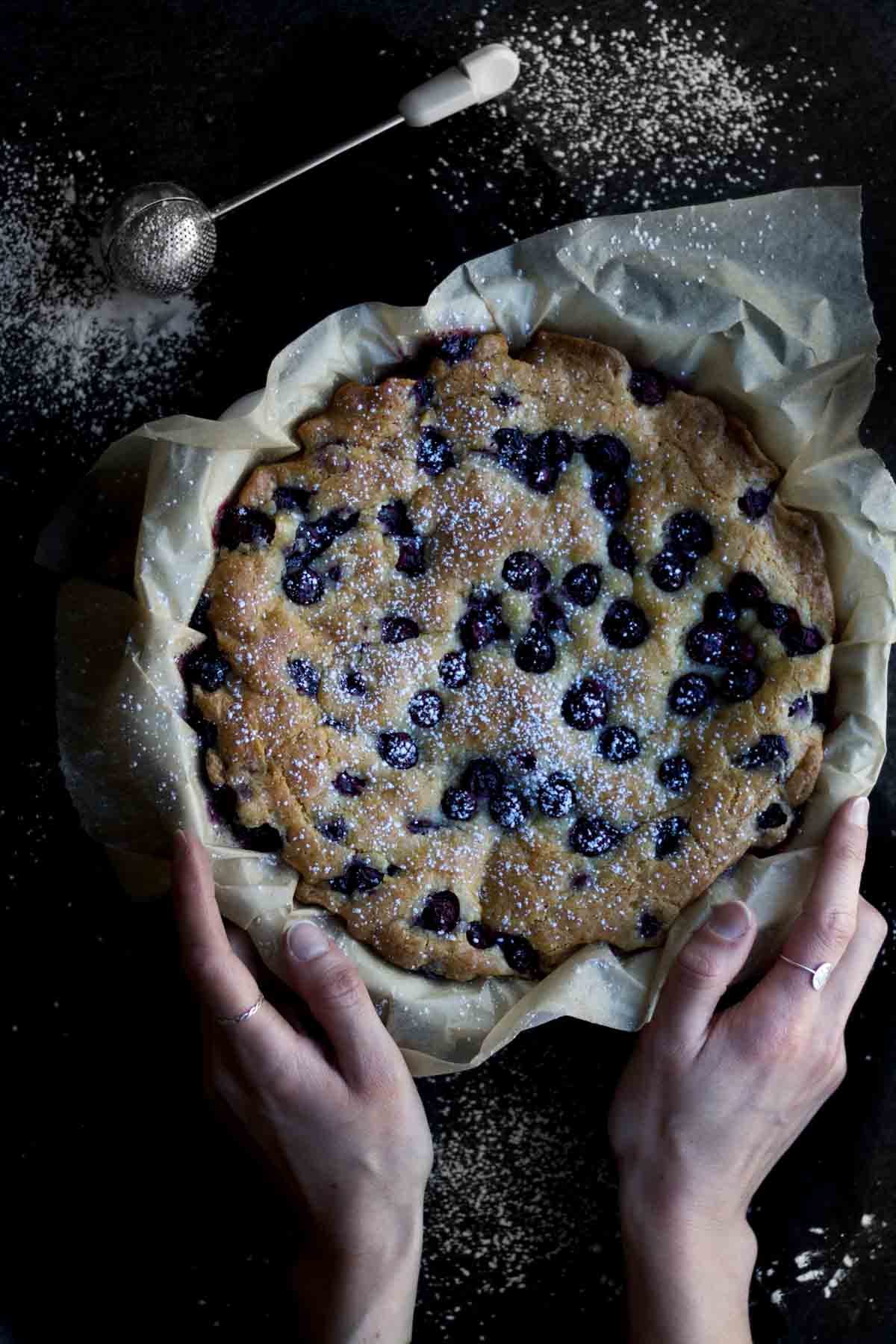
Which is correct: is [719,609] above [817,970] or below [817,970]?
above

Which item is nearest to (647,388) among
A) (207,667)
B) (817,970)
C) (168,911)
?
(207,667)

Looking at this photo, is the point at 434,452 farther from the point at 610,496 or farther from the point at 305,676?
the point at 305,676

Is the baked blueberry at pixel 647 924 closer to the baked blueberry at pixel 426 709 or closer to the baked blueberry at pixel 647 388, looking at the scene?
the baked blueberry at pixel 426 709

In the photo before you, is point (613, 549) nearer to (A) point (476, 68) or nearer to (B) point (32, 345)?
(A) point (476, 68)

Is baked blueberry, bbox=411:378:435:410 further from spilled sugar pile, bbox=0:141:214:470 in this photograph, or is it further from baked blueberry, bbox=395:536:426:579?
spilled sugar pile, bbox=0:141:214:470

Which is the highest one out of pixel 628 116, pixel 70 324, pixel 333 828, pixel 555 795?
pixel 70 324

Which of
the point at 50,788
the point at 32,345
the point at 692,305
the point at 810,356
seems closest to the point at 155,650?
the point at 50,788
